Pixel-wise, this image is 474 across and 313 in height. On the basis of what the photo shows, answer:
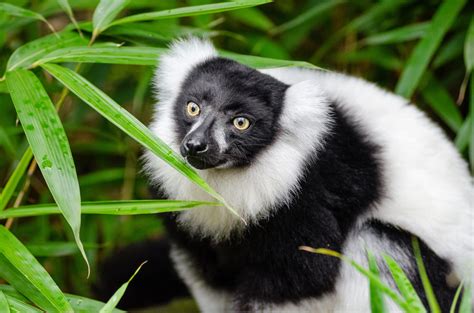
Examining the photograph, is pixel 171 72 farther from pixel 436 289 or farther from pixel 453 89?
pixel 453 89

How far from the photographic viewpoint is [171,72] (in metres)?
2.91

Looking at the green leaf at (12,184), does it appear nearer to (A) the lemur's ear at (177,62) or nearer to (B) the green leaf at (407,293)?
(A) the lemur's ear at (177,62)

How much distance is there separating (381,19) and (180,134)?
1949 millimetres

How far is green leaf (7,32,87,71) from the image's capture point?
2836 millimetres

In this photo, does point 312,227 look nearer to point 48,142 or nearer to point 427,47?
point 48,142

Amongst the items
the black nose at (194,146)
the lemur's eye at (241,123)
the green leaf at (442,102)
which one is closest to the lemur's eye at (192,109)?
the lemur's eye at (241,123)

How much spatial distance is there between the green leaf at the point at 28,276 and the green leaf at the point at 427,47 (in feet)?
6.63

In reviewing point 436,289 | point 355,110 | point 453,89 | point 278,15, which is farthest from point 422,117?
point 278,15

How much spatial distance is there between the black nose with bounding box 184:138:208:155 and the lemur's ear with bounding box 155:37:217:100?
485 mm

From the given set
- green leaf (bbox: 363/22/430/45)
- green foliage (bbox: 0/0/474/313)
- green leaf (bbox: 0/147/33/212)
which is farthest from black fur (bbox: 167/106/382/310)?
green leaf (bbox: 363/22/430/45)

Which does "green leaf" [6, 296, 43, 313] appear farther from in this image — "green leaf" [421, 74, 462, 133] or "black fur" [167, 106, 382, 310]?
"green leaf" [421, 74, 462, 133]

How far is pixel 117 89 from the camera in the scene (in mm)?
4562

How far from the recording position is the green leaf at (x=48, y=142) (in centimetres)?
234

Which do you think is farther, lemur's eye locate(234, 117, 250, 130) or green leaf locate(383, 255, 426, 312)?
lemur's eye locate(234, 117, 250, 130)
